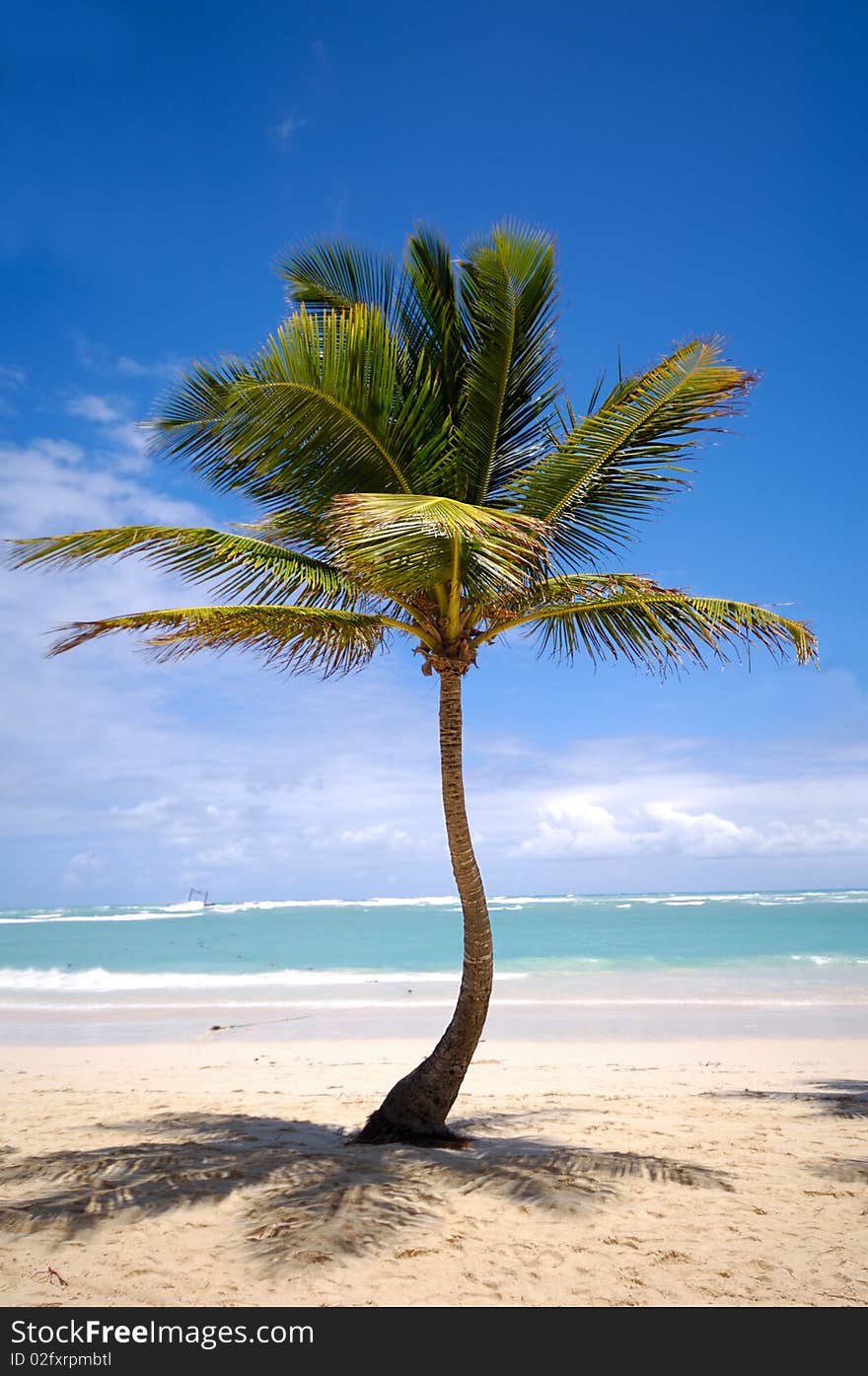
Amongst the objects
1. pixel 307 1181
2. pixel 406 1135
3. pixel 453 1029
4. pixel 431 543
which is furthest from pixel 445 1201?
pixel 431 543

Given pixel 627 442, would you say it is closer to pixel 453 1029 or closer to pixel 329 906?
pixel 453 1029

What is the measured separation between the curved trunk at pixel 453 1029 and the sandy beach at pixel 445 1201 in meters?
0.34

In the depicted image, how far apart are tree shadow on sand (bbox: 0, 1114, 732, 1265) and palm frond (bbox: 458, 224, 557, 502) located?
4.77 metres

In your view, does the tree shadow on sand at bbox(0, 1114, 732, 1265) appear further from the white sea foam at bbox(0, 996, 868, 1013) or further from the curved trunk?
the white sea foam at bbox(0, 996, 868, 1013)

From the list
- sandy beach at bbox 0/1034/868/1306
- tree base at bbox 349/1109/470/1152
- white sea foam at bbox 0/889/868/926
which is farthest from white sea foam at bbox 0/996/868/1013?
white sea foam at bbox 0/889/868/926

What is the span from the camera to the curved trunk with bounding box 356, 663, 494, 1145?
21.8ft

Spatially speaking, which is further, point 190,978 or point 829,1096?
point 190,978

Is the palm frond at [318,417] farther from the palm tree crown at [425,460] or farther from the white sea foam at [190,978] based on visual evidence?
the white sea foam at [190,978]

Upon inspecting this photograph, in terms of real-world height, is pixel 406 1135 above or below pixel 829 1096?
above

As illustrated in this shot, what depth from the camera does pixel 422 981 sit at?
73.2ft

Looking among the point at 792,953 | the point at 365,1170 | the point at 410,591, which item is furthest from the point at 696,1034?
the point at 792,953

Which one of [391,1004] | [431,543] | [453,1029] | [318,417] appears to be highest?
[318,417]

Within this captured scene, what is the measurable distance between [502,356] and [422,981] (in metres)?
18.4
